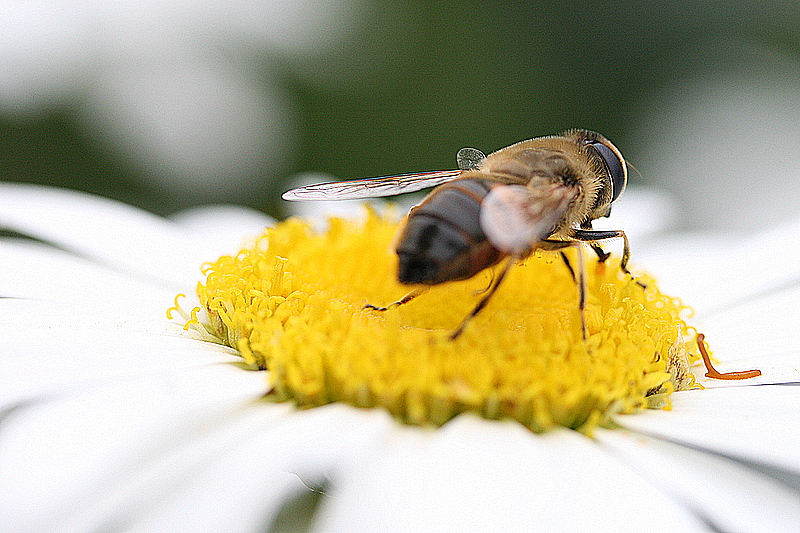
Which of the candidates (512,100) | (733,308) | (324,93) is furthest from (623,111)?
(733,308)

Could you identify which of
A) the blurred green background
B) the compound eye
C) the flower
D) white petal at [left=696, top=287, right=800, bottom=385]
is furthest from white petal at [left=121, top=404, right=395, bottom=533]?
the blurred green background

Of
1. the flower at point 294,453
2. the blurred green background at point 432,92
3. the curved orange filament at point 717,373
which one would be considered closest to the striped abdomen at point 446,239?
the flower at point 294,453

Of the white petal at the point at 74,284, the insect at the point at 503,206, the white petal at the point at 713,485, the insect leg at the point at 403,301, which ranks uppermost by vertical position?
the insect at the point at 503,206

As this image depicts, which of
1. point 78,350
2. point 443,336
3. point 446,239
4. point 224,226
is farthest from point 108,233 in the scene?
point 446,239

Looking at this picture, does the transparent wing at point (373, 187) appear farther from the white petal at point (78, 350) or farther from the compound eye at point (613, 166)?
the white petal at point (78, 350)

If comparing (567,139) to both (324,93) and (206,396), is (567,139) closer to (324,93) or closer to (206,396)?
(206,396)

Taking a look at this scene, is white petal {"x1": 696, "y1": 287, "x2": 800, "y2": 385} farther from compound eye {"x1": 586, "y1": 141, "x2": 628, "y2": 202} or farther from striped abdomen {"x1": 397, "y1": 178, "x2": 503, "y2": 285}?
striped abdomen {"x1": 397, "y1": 178, "x2": 503, "y2": 285}

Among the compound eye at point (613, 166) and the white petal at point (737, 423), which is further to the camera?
the compound eye at point (613, 166)

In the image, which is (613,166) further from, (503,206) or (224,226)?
(224,226)
